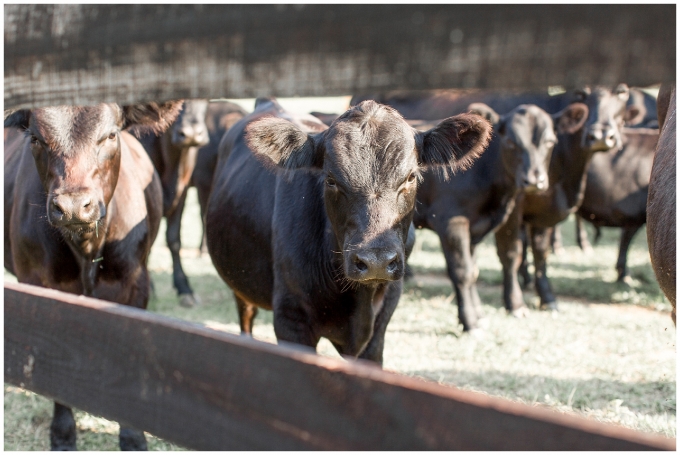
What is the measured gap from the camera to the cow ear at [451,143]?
11.1 ft

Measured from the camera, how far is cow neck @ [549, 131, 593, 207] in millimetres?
7609

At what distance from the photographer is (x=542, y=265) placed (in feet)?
25.3

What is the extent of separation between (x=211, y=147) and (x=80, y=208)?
578 cm

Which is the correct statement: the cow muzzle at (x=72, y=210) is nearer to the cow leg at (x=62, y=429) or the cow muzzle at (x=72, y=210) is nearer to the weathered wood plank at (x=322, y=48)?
the cow leg at (x=62, y=429)

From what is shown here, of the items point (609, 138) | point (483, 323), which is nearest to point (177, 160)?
point (483, 323)

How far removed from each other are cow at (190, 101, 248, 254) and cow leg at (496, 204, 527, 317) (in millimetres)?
3807

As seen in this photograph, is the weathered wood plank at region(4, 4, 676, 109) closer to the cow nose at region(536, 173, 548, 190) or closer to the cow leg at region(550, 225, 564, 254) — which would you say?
the cow nose at region(536, 173, 548, 190)

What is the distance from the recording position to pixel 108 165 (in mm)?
3812

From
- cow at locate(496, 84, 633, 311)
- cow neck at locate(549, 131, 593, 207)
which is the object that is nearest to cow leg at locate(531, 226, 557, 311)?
→ cow at locate(496, 84, 633, 311)

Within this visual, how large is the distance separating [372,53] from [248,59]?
0.24 m

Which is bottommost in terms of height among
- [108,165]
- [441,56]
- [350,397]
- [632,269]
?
[632,269]

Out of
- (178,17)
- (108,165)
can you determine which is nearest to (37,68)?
(178,17)

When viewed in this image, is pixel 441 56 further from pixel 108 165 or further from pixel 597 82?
pixel 108 165

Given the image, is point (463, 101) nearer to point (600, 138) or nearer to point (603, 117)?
point (603, 117)
